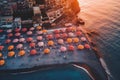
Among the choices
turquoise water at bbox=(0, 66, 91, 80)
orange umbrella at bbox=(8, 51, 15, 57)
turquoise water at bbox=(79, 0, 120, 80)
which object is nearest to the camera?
turquoise water at bbox=(0, 66, 91, 80)

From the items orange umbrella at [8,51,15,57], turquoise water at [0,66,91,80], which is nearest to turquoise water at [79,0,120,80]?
turquoise water at [0,66,91,80]

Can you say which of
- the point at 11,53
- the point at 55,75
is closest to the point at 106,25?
the point at 55,75

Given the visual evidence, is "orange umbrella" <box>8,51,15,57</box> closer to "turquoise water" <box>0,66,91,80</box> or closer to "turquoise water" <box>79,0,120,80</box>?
"turquoise water" <box>0,66,91,80</box>

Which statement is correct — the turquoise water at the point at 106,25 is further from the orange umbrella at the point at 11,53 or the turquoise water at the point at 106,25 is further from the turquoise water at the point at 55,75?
the orange umbrella at the point at 11,53

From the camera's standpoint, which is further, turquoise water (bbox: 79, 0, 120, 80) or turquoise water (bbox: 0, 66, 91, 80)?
turquoise water (bbox: 79, 0, 120, 80)

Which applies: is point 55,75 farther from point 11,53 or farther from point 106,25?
point 106,25

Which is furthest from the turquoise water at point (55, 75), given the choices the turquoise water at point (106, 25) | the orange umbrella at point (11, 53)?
the turquoise water at point (106, 25)
